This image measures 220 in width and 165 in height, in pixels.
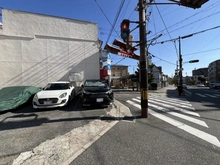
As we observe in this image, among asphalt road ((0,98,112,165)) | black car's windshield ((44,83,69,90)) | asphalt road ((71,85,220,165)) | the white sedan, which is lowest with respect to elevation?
asphalt road ((71,85,220,165))

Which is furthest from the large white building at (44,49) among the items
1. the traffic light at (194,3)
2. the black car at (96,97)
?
the traffic light at (194,3)

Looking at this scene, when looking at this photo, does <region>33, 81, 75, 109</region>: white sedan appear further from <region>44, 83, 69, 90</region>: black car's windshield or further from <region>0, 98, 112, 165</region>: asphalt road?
<region>0, 98, 112, 165</region>: asphalt road

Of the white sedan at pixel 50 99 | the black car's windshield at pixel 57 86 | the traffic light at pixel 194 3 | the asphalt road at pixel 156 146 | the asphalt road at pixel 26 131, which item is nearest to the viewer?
the asphalt road at pixel 156 146

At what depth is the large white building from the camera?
11320 millimetres

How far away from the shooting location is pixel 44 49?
12.3m

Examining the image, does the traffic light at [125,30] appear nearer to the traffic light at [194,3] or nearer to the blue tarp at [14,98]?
the traffic light at [194,3]

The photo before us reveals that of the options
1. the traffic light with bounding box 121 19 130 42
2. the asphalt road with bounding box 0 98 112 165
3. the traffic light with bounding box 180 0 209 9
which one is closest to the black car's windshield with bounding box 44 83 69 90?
the asphalt road with bounding box 0 98 112 165

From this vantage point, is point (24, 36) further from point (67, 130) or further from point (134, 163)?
point (134, 163)

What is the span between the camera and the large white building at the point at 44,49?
37.1ft

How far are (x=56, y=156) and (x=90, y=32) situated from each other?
41.0 feet

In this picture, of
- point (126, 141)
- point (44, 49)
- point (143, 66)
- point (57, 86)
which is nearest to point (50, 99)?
point (57, 86)

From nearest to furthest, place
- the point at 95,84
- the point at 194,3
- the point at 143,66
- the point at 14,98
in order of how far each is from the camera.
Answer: the point at 194,3 → the point at 143,66 → the point at 14,98 → the point at 95,84

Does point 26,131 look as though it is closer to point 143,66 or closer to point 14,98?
point 14,98

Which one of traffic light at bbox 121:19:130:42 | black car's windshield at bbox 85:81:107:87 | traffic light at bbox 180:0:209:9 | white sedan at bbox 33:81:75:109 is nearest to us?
traffic light at bbox 180:0:209:9
